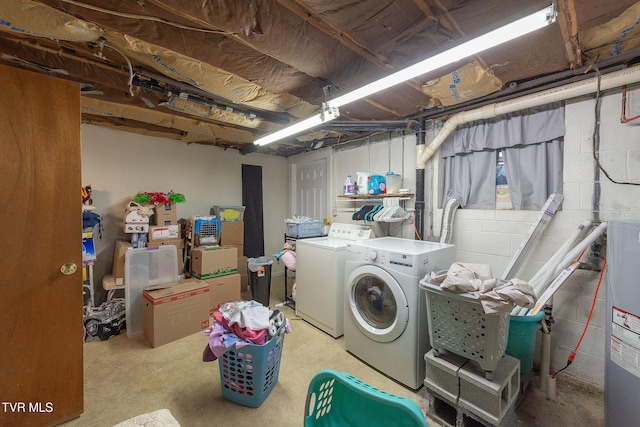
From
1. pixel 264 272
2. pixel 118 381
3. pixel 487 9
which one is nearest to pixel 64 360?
pixel 118 381

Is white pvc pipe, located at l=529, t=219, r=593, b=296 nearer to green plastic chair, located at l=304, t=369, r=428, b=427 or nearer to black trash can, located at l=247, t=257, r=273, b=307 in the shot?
green plastic chair, located at l=304, t=369, r=428, b=427

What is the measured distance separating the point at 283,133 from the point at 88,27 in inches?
64.2

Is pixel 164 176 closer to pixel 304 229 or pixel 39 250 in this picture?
pixel 304 229

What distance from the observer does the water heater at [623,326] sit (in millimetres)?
1261

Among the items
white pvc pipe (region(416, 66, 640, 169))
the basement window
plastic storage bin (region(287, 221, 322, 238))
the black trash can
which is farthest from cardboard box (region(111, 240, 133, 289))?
the basement window

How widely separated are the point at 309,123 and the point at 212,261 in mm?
2046

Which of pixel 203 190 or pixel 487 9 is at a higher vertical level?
pixel 487 9

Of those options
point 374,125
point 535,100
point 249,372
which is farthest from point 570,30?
point 249,372

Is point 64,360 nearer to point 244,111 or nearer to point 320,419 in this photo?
point 320,419

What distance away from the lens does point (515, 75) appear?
6.26 ft

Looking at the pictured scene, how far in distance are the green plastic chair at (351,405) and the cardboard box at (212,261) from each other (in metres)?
2.54

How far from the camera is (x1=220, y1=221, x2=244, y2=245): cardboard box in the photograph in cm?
378

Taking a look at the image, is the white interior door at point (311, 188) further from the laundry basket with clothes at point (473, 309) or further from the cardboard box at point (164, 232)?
the laundry basket with clothes at point (473, 309)

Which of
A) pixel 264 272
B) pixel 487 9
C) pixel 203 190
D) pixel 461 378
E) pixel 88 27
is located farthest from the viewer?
pixel 203 190
